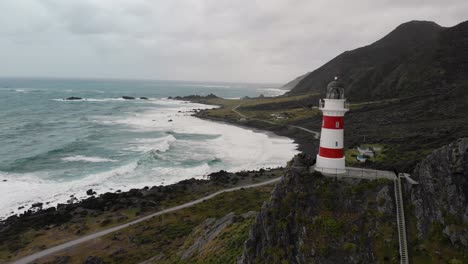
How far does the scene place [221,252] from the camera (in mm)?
20969

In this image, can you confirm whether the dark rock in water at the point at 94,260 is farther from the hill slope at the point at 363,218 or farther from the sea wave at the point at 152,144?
the sea wave at the point at 152,144

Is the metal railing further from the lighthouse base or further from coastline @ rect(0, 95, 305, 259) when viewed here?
coastline @ rect(0, 95, 305, 259)

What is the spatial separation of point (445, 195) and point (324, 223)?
4887 mm

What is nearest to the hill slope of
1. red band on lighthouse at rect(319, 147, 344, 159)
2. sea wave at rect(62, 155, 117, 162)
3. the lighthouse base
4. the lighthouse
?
the lighthouse base

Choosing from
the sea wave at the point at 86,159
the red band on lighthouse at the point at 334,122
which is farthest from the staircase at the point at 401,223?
the sea wave at the point at 86,159

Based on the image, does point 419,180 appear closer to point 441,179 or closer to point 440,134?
point 441,179

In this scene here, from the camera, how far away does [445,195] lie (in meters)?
14.6

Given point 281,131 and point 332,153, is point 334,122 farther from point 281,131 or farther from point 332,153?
point 281,131

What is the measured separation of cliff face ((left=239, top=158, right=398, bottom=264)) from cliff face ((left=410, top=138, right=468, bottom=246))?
45.5 inches

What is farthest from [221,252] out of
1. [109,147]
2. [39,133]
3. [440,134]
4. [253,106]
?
[253,106]

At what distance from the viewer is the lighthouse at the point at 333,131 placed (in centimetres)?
1812

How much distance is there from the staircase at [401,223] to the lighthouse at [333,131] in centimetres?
279

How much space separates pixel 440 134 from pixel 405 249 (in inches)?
2035

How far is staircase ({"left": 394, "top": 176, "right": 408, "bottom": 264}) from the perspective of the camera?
546 inches
